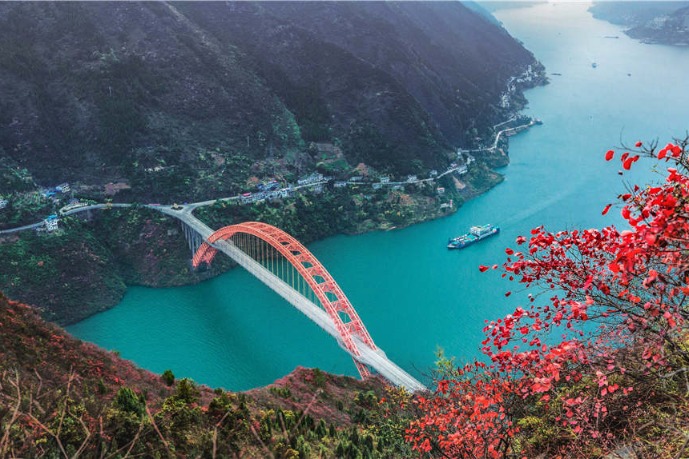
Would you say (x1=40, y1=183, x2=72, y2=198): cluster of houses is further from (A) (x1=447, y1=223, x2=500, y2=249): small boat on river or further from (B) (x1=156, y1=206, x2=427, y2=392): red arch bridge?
(A) (x1=447, y1=223, x2=500, y2=249): small boat on river

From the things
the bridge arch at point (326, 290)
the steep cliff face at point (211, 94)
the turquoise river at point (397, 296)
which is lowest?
the turquoise river at point (397, 296)

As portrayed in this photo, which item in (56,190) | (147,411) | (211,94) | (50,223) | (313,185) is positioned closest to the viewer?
(147,411)

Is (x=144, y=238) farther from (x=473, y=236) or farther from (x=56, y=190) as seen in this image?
(x=473, y=236)

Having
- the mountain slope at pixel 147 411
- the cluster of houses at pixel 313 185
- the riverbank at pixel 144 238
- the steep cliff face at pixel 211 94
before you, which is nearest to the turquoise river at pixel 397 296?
the riverbank at pixel 144 238

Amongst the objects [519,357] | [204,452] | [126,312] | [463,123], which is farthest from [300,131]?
[519,357]

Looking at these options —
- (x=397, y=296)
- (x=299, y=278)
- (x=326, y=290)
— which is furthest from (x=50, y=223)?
(x=397, y=296)

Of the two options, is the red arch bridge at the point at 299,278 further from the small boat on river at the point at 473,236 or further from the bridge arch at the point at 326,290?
the small boat on river at the point at 473,236

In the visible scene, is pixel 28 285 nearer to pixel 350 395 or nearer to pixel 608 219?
pixel 350 395
